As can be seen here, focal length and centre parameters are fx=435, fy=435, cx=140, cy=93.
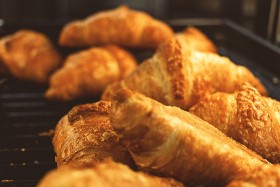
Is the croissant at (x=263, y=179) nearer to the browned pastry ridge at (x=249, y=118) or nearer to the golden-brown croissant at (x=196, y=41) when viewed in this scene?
the browned pastry ridge at (x=249, y=118)

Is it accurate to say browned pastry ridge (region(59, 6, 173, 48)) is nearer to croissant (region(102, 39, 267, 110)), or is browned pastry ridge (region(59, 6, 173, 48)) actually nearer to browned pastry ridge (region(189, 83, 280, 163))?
croissant (region(102, 39, 267, 110))

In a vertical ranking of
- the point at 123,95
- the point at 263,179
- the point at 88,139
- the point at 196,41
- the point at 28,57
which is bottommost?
the point at 28,57

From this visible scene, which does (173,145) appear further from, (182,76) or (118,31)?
(118,31)

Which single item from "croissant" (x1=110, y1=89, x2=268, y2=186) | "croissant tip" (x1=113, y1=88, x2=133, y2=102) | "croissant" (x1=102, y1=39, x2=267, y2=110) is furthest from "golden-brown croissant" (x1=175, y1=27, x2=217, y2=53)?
"croissant tip" (x1=113, y1=88, x2=133, y2=102)

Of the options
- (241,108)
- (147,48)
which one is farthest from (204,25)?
(241,108)

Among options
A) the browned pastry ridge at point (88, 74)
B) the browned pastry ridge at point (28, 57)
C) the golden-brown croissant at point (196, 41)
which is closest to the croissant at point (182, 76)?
the browned pastry ridge at point (88, 74)

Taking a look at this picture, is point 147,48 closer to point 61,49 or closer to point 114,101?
point 61,49

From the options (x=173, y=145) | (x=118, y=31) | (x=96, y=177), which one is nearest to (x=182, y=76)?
(x=173, y=145)
